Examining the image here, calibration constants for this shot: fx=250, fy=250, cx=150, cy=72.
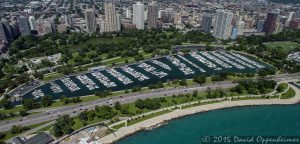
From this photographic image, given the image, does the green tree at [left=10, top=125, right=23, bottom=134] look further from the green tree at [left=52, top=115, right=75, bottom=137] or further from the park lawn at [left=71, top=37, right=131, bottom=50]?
the park lawn at [left=71, top=37, right=131, bottom=50]

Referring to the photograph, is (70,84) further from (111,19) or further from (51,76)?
(111,19)

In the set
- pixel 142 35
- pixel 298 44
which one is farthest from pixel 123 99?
pixel 298 44

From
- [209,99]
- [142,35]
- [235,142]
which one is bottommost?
[235,142]

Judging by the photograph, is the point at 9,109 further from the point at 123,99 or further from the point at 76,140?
the point at 123,99

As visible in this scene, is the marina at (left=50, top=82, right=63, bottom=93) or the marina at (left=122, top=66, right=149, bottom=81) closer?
the marina at (left=50, top=82, right=63, bottom=93)

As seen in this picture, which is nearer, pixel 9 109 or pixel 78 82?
pixel 9 109

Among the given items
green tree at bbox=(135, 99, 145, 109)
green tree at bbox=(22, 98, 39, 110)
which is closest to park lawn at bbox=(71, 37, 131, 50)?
green tree at bbox=(22, 98, 39, 110)
